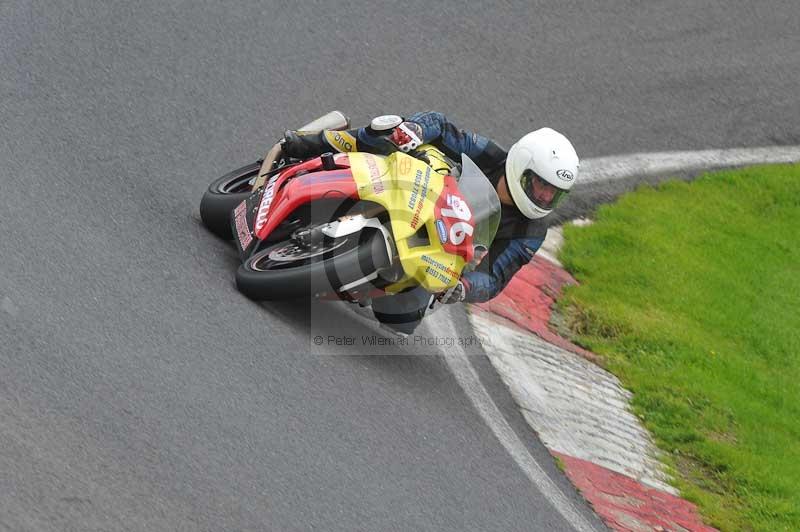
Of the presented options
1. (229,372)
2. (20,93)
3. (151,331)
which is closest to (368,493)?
(229,372)

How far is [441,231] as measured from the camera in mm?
6766

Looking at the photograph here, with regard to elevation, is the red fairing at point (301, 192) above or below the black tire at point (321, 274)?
above

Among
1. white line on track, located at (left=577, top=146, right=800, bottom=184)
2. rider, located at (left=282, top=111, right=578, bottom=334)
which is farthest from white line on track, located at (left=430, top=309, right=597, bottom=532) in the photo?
white line on track, located at (left=577, top=146, right=800, bottom=184)

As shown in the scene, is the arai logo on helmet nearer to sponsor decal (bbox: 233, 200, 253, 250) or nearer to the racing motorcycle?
the racing motorcycle

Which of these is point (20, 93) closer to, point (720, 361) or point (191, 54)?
point (191, 54)

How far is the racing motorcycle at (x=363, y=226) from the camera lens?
670 cm

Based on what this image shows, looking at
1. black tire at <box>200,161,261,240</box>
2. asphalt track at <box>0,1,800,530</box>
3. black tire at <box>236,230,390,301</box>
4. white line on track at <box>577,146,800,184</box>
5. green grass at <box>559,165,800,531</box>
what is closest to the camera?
asphalt track at <box>0,1,800,530</box>

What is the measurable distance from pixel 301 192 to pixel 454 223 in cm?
100

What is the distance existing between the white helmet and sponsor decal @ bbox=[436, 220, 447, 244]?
34.7 inches

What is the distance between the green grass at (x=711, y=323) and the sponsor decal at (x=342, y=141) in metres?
2.92

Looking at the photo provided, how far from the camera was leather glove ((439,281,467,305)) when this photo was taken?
275 inches

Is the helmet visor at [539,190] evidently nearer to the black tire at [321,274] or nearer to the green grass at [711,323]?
the black tire at [321,274]

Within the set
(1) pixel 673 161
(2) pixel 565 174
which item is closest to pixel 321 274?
(2) pixel 565 174

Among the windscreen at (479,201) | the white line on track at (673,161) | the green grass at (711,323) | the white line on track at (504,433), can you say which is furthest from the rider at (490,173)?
the white line on track at (673,161)
